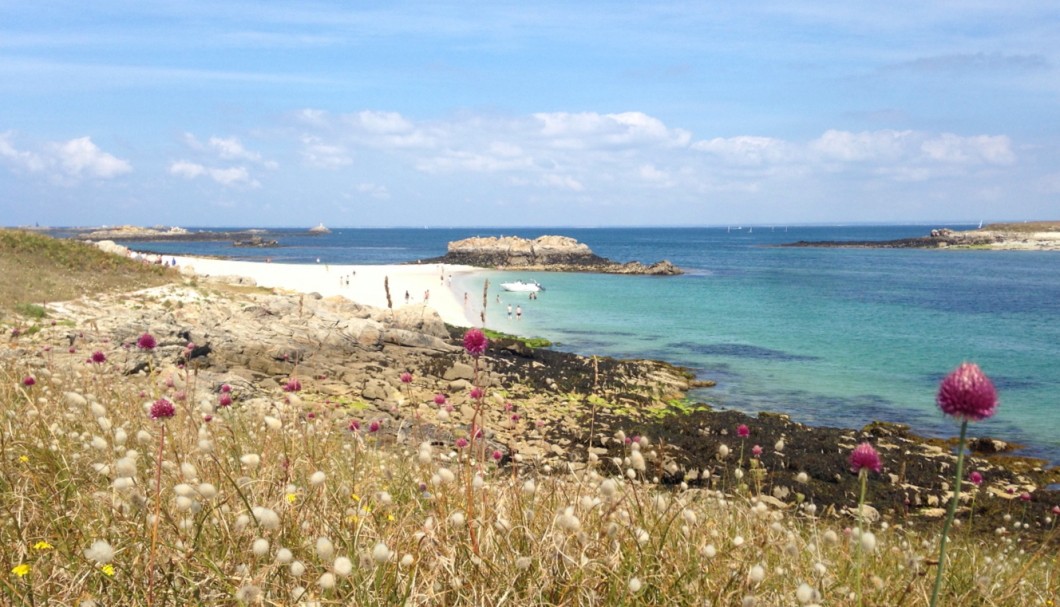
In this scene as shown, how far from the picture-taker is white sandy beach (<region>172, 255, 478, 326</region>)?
3900 centimetres

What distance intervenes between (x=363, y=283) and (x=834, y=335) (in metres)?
31.8

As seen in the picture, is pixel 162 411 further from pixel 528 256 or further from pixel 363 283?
pixel 528 256

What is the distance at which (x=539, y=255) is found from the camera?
8331cm

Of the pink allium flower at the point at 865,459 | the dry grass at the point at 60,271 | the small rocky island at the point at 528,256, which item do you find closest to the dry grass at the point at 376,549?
the pink allium flower at the point at 865,459

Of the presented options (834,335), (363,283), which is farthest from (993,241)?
(363,283)

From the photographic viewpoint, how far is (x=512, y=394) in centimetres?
1883

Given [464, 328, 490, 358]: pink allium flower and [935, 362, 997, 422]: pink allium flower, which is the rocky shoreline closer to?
[464, 328, 490, 358]: pink allium flower

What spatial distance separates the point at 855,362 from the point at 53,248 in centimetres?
2975

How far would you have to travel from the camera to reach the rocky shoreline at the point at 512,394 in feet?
38.6

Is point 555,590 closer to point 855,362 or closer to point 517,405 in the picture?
point 517,405

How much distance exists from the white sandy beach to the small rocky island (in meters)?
16.5

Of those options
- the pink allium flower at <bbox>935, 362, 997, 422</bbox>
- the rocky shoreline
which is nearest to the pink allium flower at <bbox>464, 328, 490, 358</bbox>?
the pink allium flower at <bbox>935, 362, 997, 422</bbox>

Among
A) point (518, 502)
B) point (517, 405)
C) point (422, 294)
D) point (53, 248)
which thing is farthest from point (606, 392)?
point (422, 294)

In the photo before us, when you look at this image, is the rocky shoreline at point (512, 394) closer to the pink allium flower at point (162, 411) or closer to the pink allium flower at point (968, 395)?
the pink allium flower at point (162, 411)
